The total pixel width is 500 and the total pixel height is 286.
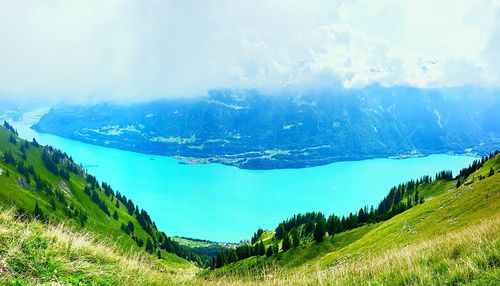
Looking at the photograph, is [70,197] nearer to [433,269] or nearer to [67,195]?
[67,195]

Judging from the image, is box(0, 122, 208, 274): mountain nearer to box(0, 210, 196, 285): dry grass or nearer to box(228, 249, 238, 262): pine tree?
box(228, 249, 238, 262): pine tree

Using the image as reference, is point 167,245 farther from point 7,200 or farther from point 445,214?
point 445,214

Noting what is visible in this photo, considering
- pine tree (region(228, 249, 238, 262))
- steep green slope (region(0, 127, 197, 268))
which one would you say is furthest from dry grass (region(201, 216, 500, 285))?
steep green slope (region(0, 127, 197, 268))

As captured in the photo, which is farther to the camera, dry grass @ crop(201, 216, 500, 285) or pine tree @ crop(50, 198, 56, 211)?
pine tree @ crop(50, 198, 56, 211)

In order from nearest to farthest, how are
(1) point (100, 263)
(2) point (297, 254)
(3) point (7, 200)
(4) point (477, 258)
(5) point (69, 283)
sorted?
(5) point (69, 283) < (4) point (477, 258) < (1) point (100, 263) < (2) point (297, 254) < (3) point (7, 200)

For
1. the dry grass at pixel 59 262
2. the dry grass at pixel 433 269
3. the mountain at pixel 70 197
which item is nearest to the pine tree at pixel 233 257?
the mountain at pixel 70 197

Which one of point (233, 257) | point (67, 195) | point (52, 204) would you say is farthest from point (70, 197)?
point (233, 257)

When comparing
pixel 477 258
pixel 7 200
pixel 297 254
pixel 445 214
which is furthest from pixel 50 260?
pixel 7 200

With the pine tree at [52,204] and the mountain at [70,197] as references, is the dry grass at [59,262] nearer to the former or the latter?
the mountain at [70,197]

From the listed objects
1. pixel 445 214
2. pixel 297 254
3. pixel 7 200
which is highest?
pixel 7 200
